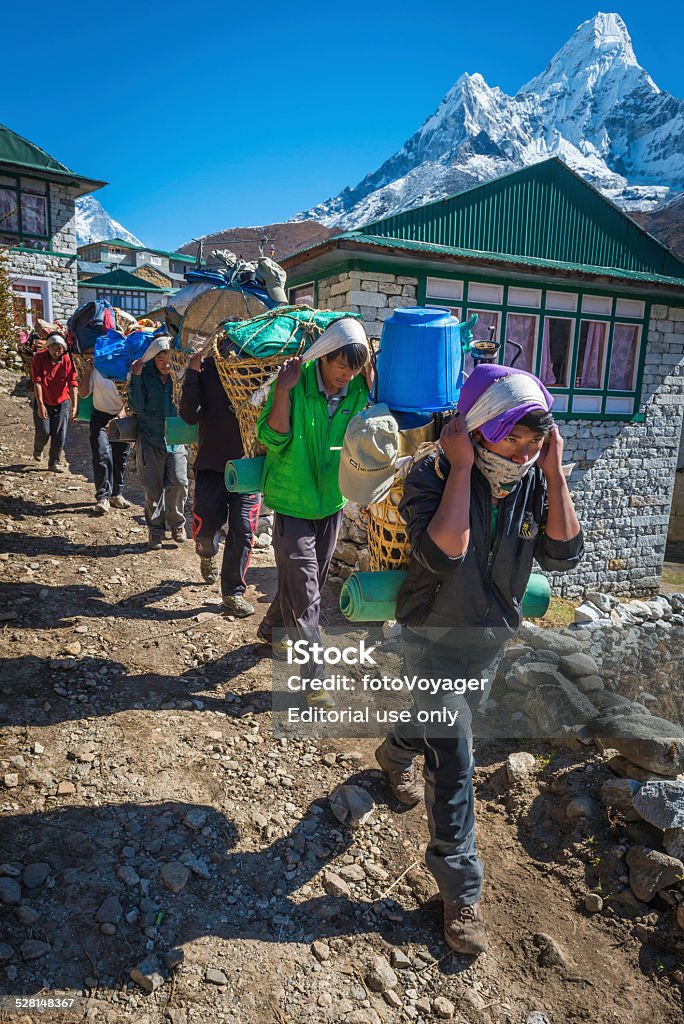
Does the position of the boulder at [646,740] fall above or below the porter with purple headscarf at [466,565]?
below

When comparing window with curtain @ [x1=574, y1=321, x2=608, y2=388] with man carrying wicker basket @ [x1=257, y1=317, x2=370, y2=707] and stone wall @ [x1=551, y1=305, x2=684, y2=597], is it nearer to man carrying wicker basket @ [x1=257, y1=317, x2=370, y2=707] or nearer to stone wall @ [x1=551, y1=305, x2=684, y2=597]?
stone wall @ [x1=551, y1=305, x2=684, y2=597]

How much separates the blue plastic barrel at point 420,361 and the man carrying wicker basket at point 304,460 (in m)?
0.58

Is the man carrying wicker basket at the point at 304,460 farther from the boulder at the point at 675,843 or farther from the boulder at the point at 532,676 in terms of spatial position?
the boulder at the point at 675,843

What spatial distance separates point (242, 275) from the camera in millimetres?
4238

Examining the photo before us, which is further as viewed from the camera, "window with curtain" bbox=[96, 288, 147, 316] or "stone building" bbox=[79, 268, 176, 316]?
"window with curtain" bbox=[96, 288, 147, 316]

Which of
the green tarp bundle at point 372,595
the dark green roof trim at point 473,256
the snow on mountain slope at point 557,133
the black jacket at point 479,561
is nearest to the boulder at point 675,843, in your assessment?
the black jacket at point 479,561

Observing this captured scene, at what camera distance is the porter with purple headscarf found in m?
2.04

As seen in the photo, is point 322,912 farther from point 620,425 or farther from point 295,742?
point 620,425

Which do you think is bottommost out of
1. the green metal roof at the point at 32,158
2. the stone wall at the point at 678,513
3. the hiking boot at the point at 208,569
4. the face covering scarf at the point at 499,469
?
the stone wall at the point at 678,513

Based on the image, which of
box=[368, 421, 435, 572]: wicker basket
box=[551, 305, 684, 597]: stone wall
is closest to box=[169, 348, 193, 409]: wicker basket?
box=[368, 421, 435, 572]: wicker basket

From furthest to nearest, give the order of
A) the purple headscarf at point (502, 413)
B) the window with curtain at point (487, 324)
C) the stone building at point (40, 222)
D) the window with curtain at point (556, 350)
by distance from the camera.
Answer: the stone building at point (40, 222), the window with curtain at point (556, 350), the window with curtain at point (487, 324), the purple headscarf at point (502, 413)

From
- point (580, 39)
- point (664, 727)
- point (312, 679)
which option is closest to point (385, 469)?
point (312, 679)

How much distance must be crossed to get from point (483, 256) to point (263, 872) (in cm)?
847

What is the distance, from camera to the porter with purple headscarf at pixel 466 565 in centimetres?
204
